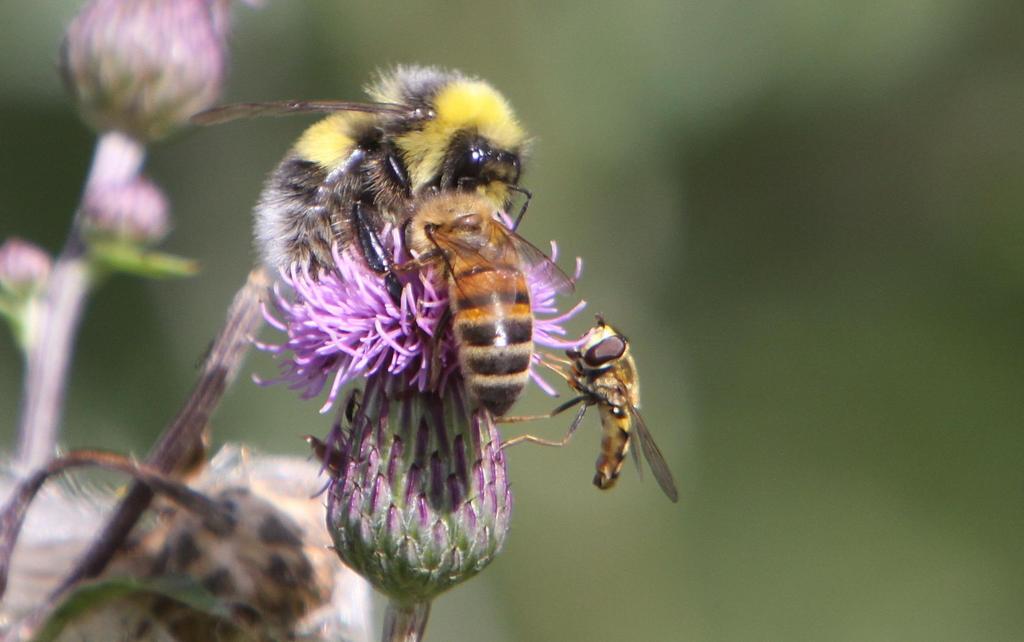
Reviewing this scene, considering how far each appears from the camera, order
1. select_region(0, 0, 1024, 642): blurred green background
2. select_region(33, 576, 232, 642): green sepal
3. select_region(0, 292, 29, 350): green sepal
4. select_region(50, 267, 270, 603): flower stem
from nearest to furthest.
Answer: select_region(33, 576, 232, 642): green sepal < select_region(50, 267, 270, 603): flower stem < select_region(0, 292, 29, 350): green sepal < select_region(0, 0, 1024, 642): blurred green background

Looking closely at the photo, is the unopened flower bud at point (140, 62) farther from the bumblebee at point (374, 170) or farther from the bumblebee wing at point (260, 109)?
the bumblebee wing at point (260, 109)

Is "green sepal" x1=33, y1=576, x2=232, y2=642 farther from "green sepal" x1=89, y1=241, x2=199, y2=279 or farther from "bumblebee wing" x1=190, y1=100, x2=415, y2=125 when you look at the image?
"bumblebee wing" x1=190, y1=100, x2=415, y2=125

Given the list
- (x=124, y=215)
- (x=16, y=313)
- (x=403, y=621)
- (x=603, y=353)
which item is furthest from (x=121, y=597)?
(x=603, y=353)

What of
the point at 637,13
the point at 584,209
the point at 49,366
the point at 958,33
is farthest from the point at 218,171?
the point at 49,366

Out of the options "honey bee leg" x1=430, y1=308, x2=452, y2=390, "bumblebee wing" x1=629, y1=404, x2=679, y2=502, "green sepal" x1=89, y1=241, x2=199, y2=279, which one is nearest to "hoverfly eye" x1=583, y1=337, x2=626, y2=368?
"bumblebee wing" x1=629, y1=404, x2=679, y2=502

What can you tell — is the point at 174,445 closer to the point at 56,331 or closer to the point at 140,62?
the point at 56,331

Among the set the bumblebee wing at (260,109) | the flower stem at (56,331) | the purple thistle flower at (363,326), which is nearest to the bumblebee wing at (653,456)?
the purple thistle flower at (363,326)
